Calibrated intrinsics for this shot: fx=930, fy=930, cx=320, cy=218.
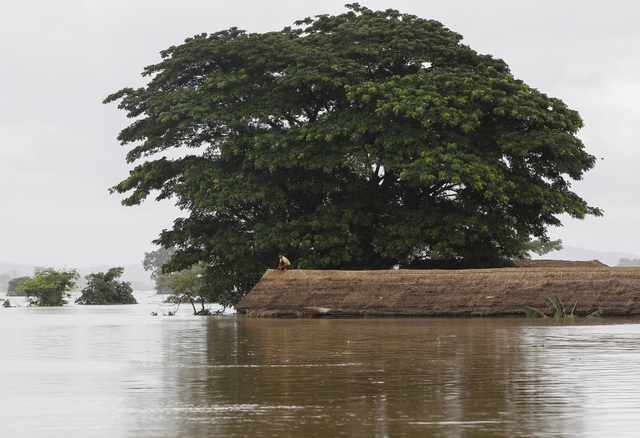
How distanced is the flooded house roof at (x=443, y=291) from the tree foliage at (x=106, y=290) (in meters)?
25.4

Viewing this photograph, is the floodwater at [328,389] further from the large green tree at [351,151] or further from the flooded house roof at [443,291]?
the large green tree at [351,151]

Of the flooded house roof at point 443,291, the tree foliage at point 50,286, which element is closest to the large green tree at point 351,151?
the flooded house roof at point 443,291

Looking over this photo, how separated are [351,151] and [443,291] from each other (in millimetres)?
7131

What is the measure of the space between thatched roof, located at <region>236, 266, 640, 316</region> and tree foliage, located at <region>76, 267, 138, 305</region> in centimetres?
2547

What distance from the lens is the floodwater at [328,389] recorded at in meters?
5.81

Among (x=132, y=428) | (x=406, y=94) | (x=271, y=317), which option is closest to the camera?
(x=132, y=428)

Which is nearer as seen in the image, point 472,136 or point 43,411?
point 43,411

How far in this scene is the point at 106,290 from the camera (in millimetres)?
50875

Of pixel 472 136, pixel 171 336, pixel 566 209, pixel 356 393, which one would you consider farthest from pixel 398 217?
pixel 356 393

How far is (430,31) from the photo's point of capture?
34.6 meters

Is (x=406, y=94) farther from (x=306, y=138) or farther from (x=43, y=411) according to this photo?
(x=43, y=411)

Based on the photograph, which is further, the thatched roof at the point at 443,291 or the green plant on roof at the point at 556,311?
the thatched roof at the point at 443,291

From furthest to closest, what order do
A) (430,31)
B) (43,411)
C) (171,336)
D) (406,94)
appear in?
(430,31) < (406,94) < (171,336) < (43,411)

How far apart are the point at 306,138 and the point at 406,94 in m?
3.57
